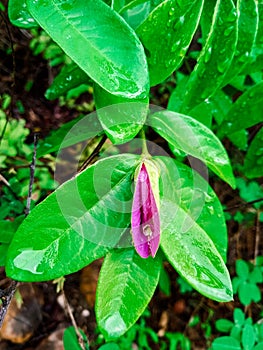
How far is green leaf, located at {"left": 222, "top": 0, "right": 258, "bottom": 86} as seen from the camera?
0.70m

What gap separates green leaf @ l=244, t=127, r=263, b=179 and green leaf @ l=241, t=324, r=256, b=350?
516mm

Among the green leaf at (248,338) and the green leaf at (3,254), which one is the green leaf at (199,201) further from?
the green leaf at (248,338)

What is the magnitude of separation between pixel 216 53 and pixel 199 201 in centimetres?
23

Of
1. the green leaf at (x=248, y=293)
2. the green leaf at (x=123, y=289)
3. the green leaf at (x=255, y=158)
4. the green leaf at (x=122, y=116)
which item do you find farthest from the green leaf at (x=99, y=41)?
the green leaf at (x=248, y=293)

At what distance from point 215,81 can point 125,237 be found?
0.26 m

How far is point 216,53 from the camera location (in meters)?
0.68

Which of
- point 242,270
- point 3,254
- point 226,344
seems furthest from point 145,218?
point 242,270

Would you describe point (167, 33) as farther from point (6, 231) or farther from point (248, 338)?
point (248, 338)

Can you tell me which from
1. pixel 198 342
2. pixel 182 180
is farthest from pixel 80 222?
pixel 198 342

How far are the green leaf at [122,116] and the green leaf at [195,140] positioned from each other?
0.17ft

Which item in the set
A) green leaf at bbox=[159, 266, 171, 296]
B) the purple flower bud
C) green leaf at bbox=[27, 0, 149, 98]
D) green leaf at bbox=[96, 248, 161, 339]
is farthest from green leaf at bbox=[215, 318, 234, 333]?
green leaf at bbox=[27, 0, 149, 98]

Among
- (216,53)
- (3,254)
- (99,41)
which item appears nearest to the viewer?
(99,41)

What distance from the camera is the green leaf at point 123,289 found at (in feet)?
2.09

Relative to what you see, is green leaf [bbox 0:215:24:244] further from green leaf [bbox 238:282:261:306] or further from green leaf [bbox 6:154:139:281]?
green leaf [bbox 238:282:261:306]
